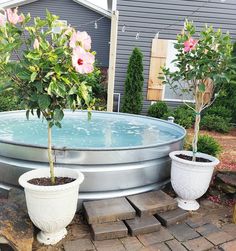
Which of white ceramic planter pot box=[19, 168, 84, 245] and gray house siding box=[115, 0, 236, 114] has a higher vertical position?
gray house siding box=[115, 0, 236, 114]

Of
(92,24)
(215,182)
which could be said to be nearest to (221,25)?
(215,182)

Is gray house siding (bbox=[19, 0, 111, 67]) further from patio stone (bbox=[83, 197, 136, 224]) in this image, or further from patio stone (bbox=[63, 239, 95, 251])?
patio stone (bbox=[63, 239, 95, 251])

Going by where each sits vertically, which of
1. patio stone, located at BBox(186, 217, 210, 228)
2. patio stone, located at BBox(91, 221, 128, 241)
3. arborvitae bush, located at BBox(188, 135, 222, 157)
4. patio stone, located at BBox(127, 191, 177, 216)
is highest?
arborvitae bush, located at BBox(188, 135, 222, 157)

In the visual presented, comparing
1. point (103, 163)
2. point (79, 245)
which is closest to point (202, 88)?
point (103, 163)

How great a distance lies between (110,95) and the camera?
6.53 m

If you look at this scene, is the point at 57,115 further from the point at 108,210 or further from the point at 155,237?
the point at 155,237

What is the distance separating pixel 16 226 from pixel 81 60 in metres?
1.49

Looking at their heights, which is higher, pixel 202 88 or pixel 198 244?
pixel 202 88

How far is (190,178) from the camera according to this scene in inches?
105

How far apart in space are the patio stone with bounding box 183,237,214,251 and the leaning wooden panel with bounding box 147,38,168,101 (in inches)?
204

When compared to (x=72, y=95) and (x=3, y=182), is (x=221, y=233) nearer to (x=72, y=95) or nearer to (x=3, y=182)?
(x=72, y=95)

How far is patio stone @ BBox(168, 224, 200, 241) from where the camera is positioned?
7.68 feet

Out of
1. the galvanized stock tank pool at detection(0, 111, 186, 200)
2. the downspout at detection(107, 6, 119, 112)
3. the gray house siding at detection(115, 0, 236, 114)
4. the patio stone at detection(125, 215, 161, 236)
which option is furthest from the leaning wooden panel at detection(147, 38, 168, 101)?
the patio stone at detection(125, 215, 161, 236)

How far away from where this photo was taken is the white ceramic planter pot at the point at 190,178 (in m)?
2.65
